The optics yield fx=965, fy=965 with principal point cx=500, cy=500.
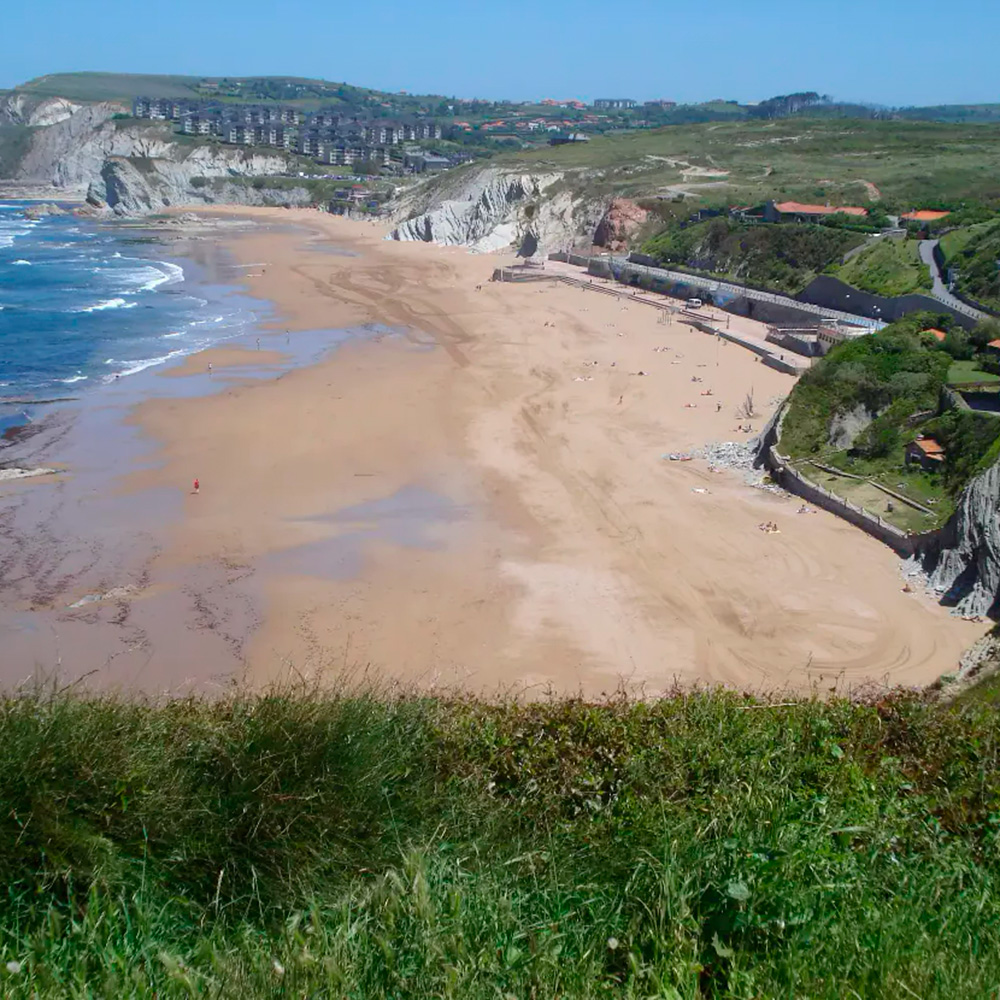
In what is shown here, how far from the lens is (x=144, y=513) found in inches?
840

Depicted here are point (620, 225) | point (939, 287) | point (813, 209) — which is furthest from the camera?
point (620, 225)

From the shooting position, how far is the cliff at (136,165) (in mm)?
98194

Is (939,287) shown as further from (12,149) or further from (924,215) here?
(12,149)

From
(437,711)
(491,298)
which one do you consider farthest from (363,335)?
(437,711)

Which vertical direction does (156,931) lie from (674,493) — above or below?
above

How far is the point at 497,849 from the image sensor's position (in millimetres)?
5945

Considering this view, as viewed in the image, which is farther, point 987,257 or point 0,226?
point 0,226

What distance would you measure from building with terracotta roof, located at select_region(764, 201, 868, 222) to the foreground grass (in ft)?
163

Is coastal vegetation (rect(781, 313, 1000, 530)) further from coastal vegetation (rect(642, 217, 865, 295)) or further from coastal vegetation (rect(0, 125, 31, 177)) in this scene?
coastal vegetation (rect(0, 125, 31, 177))

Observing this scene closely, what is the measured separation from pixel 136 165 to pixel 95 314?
65513mm

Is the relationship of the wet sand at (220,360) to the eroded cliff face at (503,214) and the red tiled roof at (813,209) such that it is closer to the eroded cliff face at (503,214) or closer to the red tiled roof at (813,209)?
the red tiled roof at (813,209)

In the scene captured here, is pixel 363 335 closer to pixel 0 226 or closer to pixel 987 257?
pixel 987 257

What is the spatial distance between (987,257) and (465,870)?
38.4m

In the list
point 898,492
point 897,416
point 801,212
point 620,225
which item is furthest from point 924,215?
point 898,492
